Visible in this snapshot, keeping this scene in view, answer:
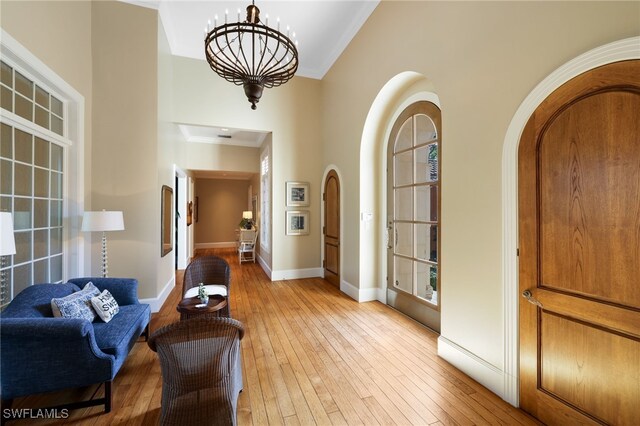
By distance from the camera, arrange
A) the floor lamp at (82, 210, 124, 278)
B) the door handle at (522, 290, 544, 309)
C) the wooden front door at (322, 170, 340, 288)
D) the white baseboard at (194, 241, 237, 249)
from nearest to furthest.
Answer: the door handle at (522, 290, 544, 309) < the floor lamp at (82, 210, 124, 278) < the wooden front door at (322, 170, 340, 288) < the white baseboard at (194, 241, 237, 249)

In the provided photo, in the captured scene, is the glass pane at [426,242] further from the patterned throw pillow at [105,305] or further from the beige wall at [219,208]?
the beige wall at [219,208]

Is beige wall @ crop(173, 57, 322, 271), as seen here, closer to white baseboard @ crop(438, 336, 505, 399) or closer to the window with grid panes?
the window with grid panes

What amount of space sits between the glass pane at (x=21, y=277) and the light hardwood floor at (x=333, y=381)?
102cm

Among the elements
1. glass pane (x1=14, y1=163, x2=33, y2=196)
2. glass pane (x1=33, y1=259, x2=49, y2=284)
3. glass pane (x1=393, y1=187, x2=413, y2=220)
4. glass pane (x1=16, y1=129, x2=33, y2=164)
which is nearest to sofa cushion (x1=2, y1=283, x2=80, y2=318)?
glass pane (x1=33, y1=259, x2=49, y2=284)

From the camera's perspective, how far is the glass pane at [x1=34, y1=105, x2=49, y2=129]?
110 inches

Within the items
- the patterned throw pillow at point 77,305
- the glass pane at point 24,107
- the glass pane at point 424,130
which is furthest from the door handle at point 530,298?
the glass pane at point 24,107

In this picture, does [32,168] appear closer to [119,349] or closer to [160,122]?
[160,122]

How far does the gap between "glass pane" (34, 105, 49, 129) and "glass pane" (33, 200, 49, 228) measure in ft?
2.67

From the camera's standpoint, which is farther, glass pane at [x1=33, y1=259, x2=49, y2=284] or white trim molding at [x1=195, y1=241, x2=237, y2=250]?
white trim molding at [x1=195, y1=241, x2=237, y2=250]

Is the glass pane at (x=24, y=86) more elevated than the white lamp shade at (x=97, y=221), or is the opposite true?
the glass pane at (x=24, y=86)

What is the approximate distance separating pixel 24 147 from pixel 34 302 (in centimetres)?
154

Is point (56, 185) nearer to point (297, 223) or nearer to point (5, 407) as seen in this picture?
point (5, 407)

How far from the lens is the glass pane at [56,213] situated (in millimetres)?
3062

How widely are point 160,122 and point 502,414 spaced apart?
503cm
